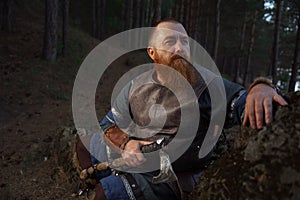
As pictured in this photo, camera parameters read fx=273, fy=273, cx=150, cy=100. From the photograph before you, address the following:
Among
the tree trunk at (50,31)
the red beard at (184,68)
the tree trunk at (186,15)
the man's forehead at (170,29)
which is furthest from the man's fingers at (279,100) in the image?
the tree trunk at (50,31)

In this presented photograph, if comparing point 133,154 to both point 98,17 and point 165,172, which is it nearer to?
point 165,172

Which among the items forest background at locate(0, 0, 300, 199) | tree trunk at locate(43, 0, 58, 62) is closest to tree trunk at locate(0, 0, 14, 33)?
→ forest background at locate(0, 0, 300, 199)

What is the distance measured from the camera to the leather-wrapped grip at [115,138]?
2330 mm

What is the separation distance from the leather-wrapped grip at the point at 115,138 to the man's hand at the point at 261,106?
109cm

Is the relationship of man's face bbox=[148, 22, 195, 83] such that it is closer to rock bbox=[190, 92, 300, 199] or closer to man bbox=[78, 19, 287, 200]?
man bbox=[78, 19, 287, 200]

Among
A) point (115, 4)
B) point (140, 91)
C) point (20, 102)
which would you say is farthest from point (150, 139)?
point (115, 4)

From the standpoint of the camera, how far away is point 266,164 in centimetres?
146

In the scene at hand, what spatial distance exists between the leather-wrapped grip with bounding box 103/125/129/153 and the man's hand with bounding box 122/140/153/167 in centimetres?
9

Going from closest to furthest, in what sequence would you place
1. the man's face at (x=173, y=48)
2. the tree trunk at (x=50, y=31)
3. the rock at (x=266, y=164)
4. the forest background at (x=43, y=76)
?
1. the rock at (x=266, y=164)
2. the man's face at (x=173, y=48)
3. the forest background at (x=43, y=76)
4. the tree trunk at (x=50, y=31)

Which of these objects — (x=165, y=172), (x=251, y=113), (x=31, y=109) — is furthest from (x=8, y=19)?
(x=251, y=113)

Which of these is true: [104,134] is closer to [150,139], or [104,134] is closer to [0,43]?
[150,139]

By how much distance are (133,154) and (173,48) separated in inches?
37.7

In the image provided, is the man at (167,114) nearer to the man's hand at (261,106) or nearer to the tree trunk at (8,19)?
the man's hand at (261,106)

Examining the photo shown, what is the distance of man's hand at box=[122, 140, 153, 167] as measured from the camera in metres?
2.10
